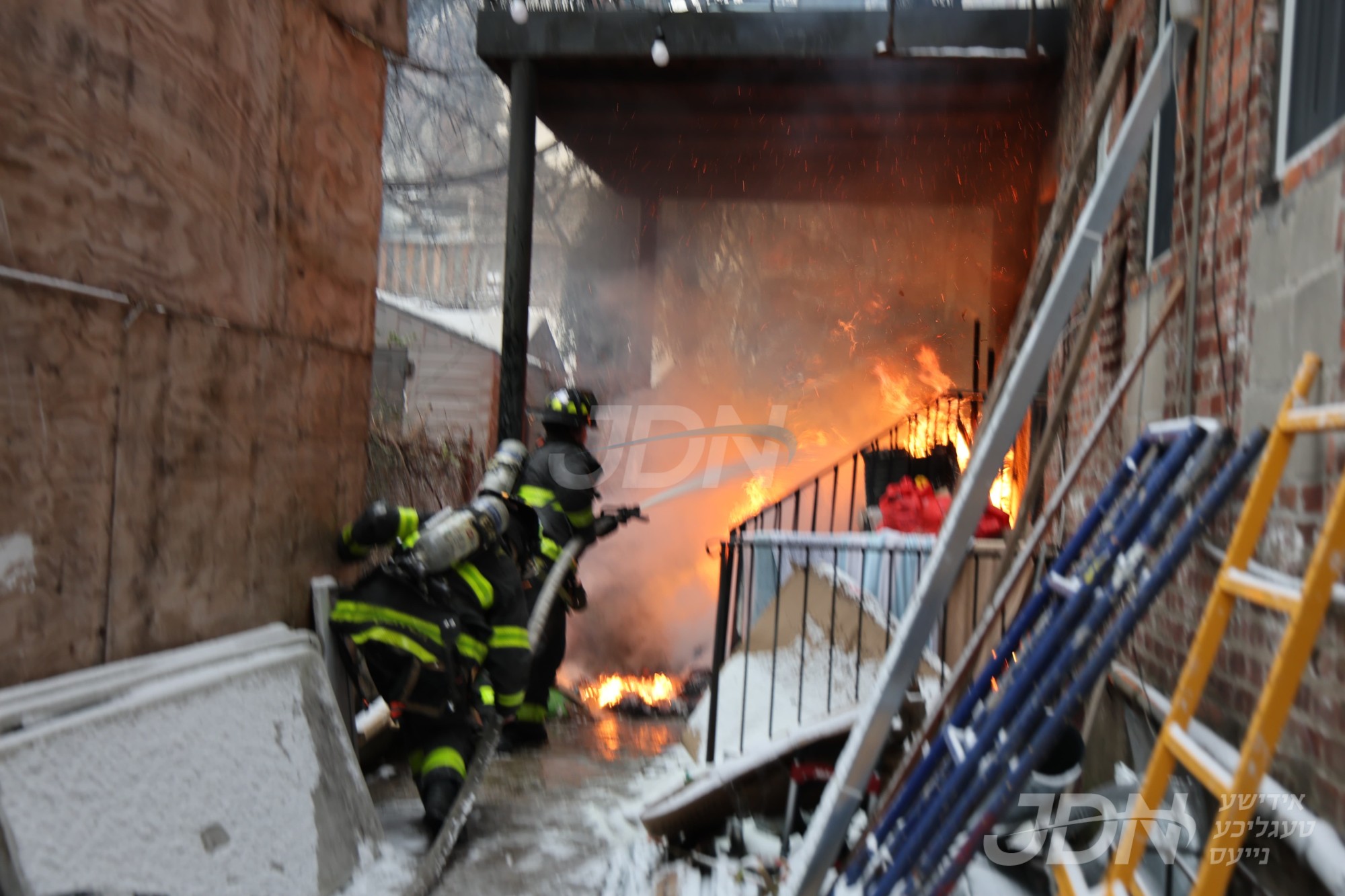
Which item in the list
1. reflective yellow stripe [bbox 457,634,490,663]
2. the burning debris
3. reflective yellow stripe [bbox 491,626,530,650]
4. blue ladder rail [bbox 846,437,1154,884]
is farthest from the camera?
the burning debris

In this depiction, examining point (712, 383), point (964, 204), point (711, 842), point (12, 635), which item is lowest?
point (711, 842)

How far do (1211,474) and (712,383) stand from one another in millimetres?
9607

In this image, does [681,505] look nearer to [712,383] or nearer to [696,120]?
[712,383]

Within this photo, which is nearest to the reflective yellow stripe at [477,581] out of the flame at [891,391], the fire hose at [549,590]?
the fire hose at [549,590]

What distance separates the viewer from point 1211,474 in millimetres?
2393

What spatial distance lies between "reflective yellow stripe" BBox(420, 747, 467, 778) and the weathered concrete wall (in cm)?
84

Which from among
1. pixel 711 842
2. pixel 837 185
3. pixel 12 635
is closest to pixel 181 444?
pixel 12 635

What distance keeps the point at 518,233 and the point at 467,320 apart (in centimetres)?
A: 835

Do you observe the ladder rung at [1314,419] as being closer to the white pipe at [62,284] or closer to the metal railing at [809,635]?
the metal railing at [809,635]

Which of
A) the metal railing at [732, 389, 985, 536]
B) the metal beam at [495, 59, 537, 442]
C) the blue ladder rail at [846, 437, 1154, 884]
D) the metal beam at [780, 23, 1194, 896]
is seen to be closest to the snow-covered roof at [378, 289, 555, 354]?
the metal railing at [732, 389, 985, 536]

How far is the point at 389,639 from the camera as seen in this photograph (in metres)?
3.84

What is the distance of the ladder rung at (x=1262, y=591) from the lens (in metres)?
1.60

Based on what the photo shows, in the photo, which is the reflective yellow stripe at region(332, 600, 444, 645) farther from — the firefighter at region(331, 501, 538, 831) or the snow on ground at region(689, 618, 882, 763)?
the snow on ground at region(689, 618, 882, 763)

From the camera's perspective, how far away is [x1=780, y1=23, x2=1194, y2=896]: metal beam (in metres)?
2.76
